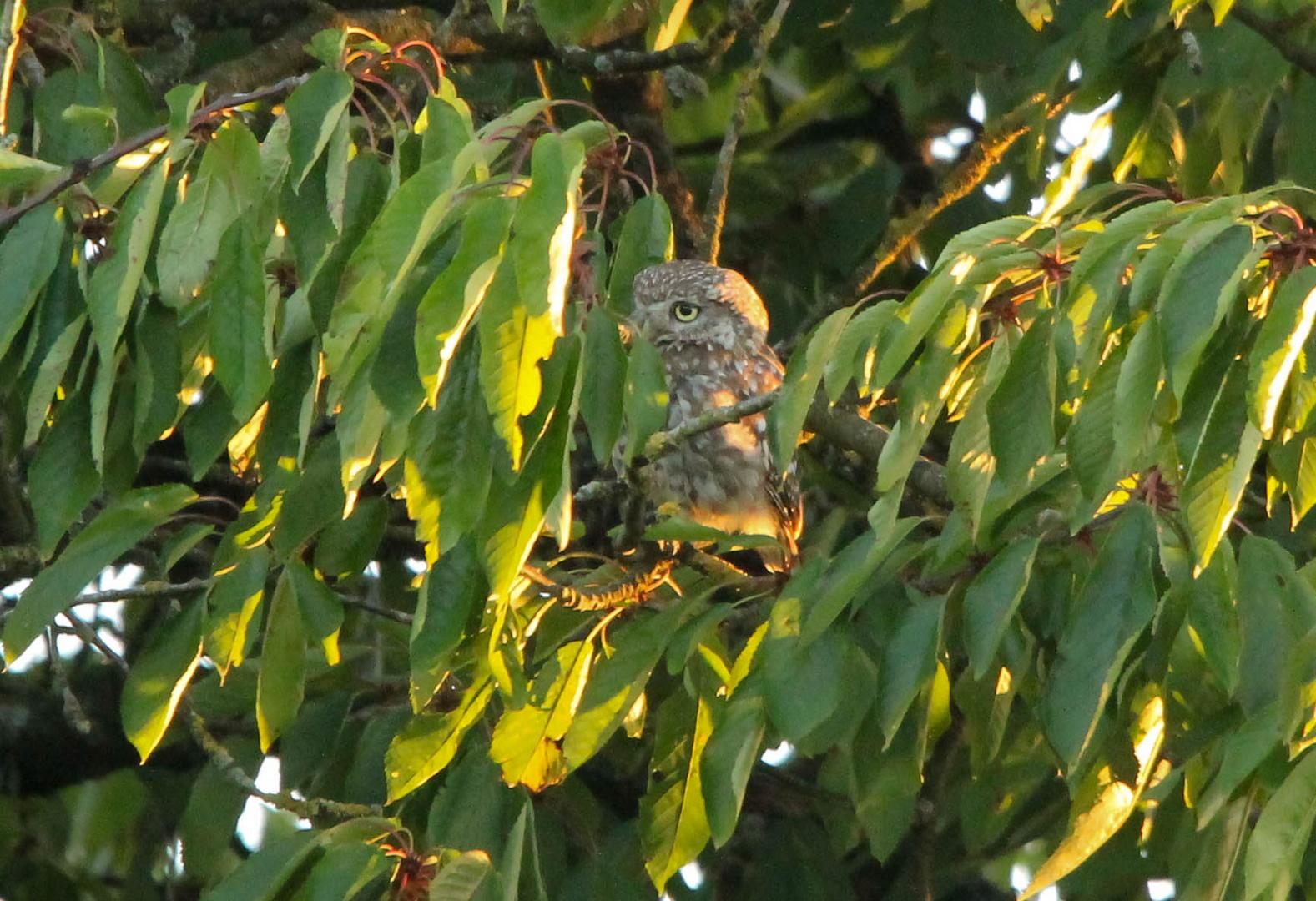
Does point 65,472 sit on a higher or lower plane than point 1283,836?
higher

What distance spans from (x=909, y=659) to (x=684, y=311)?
2.35 m

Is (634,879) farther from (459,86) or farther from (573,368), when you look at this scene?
(459,86)

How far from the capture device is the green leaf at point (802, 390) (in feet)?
6.89

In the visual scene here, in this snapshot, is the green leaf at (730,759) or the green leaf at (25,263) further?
the green leaf at (730,759)

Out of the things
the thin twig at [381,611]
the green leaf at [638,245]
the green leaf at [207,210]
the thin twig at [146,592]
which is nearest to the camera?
the green leaf at [207,210]

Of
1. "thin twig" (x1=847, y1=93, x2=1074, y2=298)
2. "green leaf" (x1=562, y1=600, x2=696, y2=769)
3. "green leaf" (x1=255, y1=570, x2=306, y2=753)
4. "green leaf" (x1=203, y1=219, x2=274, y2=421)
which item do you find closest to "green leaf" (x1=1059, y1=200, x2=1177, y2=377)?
"green leaf" (x1=562, y1=600, x2=696, y2=769)

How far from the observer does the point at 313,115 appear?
2012mm

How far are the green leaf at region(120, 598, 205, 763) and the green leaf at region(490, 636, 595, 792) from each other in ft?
1.42

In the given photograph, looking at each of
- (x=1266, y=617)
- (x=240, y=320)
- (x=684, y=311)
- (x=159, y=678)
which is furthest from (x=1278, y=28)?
(x=159, y=678)

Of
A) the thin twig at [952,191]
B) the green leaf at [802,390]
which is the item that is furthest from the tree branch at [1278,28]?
the green leaf at [802,390]

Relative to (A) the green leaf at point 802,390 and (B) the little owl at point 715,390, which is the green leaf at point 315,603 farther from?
(B) the little owl at point 715,390

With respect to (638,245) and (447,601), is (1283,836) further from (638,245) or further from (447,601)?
(638,245)

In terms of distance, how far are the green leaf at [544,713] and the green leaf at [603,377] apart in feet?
1.99

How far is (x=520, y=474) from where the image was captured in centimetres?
188
